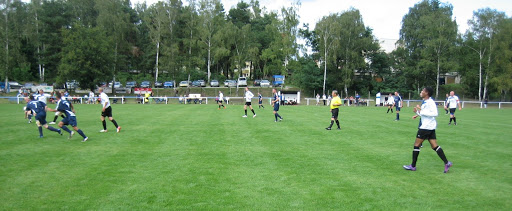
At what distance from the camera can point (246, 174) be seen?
669cm

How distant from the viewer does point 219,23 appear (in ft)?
172

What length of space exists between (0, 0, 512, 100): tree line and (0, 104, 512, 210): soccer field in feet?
127

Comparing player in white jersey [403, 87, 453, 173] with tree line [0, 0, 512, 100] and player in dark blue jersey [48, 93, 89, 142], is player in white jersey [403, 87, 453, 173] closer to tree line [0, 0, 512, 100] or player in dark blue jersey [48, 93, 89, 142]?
player in dark blue jersey [48, 93, 89, 142]

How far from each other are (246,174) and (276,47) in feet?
153

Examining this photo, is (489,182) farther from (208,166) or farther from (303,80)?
(303,80)

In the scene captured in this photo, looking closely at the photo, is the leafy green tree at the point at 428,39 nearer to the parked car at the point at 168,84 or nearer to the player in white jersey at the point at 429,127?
the parked car at the point at 168,84

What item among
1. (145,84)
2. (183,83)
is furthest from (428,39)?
(145,84)

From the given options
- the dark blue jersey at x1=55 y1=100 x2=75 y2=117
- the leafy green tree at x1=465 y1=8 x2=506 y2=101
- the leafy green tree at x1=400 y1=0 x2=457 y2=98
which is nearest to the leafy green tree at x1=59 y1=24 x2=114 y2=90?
the dark blue jersey at x1=55 y1=100 x2=75 y2=117

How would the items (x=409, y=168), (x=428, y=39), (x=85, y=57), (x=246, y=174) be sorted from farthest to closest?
(x=428, y=39) < (x=85, y=57) < (x=409, y=168) < (x=246, y=174)

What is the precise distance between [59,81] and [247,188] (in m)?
47.2

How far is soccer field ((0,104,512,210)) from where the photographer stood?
16.9 ft

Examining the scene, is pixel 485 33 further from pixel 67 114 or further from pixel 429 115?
pixel 67 114

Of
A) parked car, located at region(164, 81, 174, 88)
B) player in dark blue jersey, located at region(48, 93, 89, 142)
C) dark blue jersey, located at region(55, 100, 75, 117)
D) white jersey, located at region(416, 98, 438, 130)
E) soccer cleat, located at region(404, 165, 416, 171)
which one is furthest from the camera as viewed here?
parked car, located at region(164, 81, 174, 88)

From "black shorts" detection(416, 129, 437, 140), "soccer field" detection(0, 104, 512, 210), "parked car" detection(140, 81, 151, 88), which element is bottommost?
"soccer field" detection(0, 104, 512, 210)
